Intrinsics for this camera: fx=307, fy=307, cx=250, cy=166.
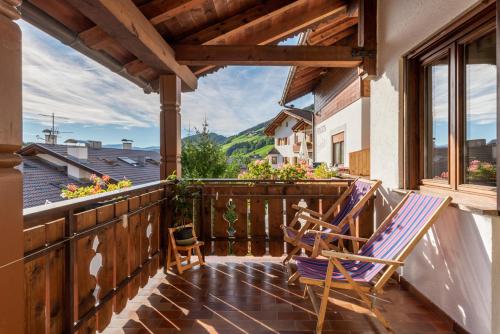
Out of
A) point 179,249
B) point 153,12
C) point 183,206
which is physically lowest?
point 179,249

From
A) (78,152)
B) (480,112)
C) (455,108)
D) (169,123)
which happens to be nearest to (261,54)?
(169,123)

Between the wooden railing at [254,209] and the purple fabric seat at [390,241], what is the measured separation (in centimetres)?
100

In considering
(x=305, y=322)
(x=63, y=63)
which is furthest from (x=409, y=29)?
(x=63, y=63)

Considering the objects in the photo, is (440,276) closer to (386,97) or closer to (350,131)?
(386,97)

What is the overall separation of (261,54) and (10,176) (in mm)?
2902

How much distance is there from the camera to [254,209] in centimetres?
355

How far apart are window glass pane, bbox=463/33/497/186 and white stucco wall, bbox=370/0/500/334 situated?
0.27m

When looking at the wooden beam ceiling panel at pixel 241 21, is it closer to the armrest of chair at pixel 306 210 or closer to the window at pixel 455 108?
the window at pixel 455 108

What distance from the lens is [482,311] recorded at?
6.41 ft

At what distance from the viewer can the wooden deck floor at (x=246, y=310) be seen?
7.50ft

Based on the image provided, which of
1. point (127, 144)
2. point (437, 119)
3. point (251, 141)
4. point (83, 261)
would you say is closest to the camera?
point (83, 261)

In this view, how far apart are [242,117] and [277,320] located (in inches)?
1080

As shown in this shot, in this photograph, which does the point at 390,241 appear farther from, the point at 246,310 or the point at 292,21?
the point at 292,21

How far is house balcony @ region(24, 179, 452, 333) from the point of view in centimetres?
168
